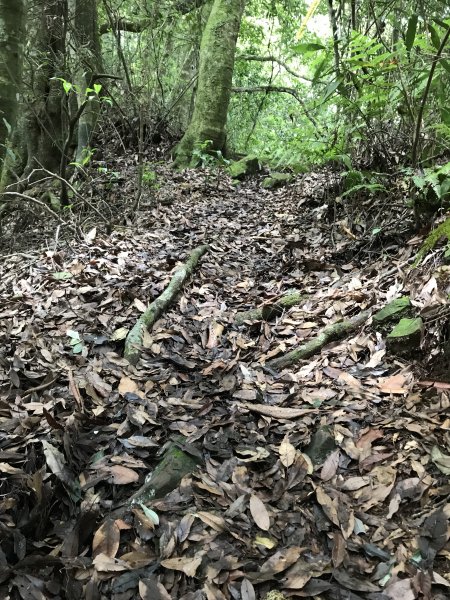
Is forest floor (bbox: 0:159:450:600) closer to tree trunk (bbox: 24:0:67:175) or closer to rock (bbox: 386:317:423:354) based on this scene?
rock (bbox: 386:317:423:354)

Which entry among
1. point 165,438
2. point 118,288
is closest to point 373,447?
point 165,438

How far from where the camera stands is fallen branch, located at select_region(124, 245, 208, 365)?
3053 millimetres

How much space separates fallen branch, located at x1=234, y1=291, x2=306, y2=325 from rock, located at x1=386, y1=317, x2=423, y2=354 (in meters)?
1.03

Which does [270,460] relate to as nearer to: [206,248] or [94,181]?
[206,248]

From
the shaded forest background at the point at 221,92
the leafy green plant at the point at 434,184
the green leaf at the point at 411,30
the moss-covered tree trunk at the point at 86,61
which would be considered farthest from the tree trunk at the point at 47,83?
the green leaf at the point at 411,30

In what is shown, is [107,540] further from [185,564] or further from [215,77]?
[215,77]

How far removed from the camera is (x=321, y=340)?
3.05m

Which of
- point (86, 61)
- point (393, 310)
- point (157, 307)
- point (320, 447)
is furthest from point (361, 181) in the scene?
point (86, 61)

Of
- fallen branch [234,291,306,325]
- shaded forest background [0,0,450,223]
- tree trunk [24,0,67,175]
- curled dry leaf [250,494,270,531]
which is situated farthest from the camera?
tree trunk [24,0,67,175]

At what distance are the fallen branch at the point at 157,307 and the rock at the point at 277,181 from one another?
10.7 feet

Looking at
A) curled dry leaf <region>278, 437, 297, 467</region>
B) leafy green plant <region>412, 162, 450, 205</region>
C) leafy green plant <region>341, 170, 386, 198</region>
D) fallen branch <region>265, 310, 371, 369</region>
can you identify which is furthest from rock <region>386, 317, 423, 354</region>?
leafy green plant <region>341, 170, 386, 198</region>

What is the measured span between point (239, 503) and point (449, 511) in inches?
33.2

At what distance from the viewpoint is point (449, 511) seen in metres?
1.80

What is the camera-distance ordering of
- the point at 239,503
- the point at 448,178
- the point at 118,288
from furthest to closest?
the point at 118,288 → the point at 448,178 → the point at 239,503
